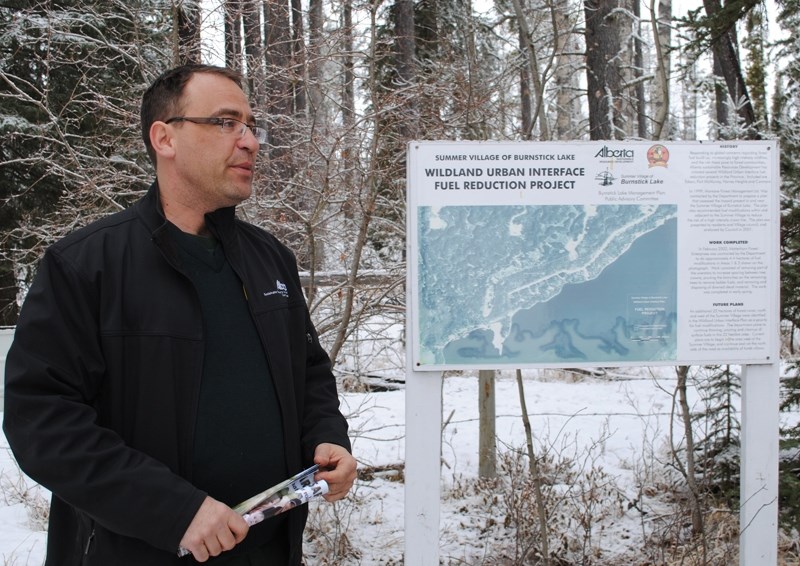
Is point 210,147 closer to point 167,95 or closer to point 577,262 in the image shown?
point 167,95

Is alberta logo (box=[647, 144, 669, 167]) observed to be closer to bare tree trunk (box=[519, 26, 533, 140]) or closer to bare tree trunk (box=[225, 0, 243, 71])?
bare tree trunk (box=[519, 26, 533, 140])

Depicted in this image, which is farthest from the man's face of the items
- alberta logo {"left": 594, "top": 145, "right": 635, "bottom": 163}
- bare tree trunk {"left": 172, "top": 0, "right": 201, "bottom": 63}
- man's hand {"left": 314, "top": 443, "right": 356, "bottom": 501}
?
bare tree trunk {"left": 172, "top": 0, "right": 201, "bottom": 63}

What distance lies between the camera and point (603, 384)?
27.5 ft

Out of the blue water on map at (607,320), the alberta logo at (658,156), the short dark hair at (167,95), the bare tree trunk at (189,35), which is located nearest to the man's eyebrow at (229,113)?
the short dark hair at (167,95)

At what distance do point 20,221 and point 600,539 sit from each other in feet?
25.4

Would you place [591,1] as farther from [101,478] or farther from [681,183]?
[101,478]

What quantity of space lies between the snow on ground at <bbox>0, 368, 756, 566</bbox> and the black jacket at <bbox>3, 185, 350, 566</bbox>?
216 centimetres

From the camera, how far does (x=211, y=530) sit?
1595mm

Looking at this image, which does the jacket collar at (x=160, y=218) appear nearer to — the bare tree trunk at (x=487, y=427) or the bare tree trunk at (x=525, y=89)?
the bare tree trunk at (x=525, y=89)

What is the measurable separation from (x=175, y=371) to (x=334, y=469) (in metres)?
0.52

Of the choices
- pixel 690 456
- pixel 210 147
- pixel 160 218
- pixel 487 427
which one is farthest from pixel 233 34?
pixel 690 456

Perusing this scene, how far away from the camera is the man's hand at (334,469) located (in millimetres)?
1947

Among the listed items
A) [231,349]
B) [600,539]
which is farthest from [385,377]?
[231,349]

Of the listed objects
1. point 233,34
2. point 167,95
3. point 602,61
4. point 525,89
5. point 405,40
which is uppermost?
point 405,40
